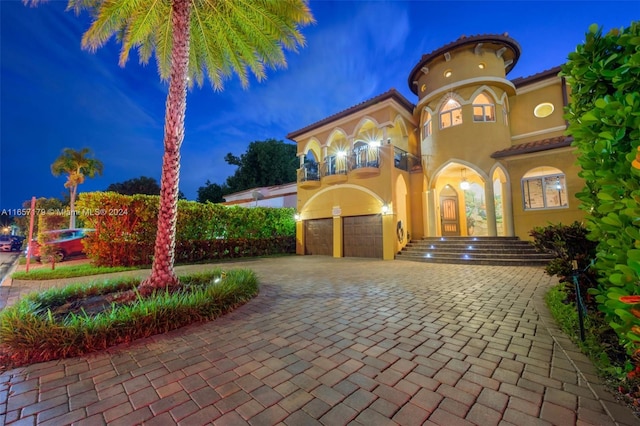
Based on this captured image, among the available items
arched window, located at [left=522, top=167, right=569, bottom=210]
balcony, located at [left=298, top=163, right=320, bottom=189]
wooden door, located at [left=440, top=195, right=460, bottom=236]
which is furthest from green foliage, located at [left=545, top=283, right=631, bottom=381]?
balcony, located at [left=298, top=163, right=320, bottom=189]

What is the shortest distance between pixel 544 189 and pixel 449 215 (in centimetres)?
512

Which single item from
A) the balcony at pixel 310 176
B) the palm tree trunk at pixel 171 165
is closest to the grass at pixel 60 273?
the palm tree trunk at pixel 171 165

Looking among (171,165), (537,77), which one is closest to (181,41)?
(171,165)

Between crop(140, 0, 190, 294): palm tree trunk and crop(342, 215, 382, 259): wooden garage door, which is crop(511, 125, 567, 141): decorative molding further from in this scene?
crop(140, 0, 190, 294): palm tree trunk

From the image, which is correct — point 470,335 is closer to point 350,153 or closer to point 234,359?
point 234,359

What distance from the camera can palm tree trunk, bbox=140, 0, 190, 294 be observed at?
5375 millimetres

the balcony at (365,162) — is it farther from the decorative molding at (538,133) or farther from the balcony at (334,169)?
the decorative molding at (538,133)

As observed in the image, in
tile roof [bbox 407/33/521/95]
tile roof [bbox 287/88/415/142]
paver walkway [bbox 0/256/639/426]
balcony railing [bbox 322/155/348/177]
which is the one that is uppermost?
tile roof [bbox 407/33/521/95]

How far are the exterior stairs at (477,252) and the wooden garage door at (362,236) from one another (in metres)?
1.40

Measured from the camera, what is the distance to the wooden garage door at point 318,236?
1609 cm

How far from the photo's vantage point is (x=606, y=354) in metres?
2.74

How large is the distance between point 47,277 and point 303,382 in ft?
33.8

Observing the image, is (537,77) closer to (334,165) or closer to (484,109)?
(484,109)

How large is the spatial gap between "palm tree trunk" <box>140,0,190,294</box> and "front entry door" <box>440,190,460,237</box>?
15.3m
